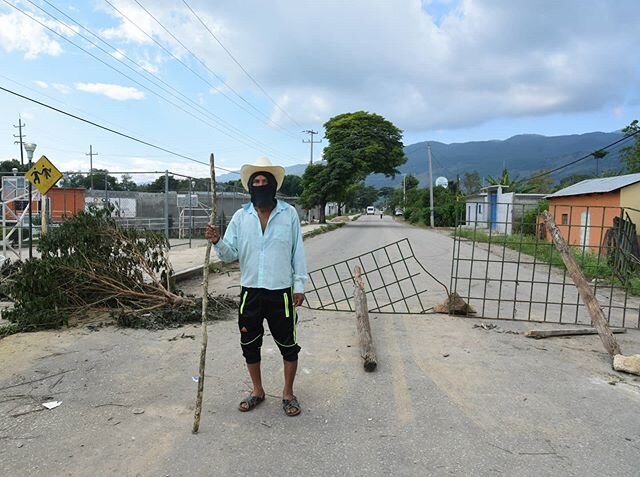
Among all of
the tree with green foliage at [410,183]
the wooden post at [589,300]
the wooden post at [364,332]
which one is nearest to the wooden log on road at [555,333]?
the wooden post at [589,300]

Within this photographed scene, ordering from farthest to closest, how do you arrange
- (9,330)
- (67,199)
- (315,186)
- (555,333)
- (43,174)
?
(315,186), (67,199), (43,174), (555,333), (9,330)

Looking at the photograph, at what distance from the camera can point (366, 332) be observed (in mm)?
5531

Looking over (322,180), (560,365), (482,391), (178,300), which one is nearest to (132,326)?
(178,300)

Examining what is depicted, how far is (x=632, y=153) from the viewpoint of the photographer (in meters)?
33.0

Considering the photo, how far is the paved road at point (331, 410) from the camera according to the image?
3.10 meters

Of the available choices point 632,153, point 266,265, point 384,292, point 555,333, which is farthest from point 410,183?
point 266,265

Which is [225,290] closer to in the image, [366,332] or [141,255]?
[141,255]

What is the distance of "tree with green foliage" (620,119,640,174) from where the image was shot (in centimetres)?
3050

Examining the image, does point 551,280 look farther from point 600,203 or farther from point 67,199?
point 67,199

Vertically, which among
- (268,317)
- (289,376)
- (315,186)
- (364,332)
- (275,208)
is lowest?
(364,332)

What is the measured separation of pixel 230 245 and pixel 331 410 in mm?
1539

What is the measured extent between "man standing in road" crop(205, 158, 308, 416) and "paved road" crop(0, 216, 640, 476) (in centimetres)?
50

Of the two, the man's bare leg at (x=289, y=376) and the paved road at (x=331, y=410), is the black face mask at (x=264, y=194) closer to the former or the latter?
the man's bare leg at (x=289, y=376)

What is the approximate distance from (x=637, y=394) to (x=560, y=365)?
32.5 inches
